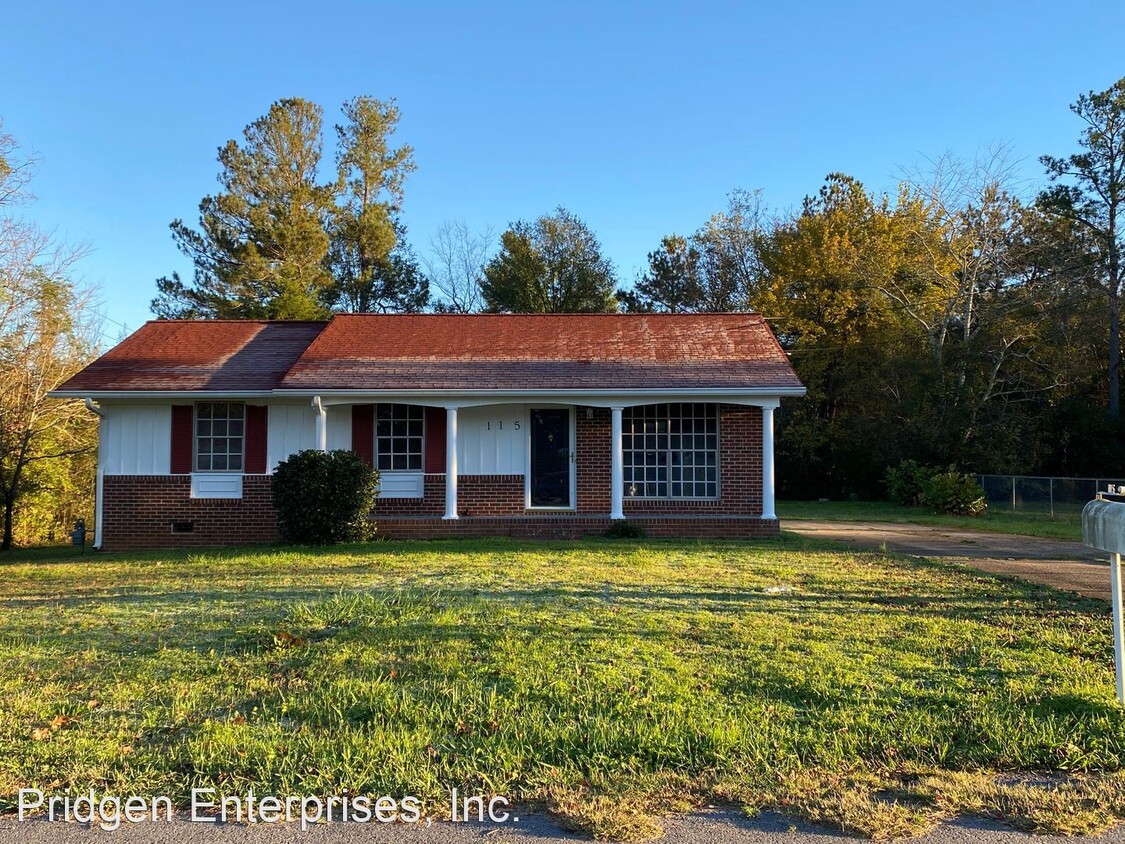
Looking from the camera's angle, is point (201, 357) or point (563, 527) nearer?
point (563, 527)

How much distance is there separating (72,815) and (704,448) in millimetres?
12899

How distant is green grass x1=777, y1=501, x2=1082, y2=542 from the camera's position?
16538 mm

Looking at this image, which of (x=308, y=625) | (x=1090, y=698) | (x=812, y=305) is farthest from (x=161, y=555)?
(x=812, y=305)

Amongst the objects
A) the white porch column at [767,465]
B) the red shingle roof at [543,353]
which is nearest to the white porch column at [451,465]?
the red shingle roof at [543,353]

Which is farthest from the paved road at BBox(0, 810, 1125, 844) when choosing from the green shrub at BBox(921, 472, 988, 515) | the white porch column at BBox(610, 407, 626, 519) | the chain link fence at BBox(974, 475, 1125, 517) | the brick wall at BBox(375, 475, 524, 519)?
the green shrub at BBox(921, 472, 988, 515)

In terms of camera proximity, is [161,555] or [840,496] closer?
[161,555]

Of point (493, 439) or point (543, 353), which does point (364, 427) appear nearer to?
point (493, 439)

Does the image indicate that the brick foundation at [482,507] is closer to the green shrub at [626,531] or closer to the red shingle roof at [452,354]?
the green shrub at [626,531]

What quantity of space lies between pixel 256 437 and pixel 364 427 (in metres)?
2.02

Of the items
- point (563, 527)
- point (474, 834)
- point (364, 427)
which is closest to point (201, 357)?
point (364, 427)

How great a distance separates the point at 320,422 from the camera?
1457 centimetres

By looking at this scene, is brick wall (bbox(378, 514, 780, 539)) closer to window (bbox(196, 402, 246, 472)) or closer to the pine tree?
window (bbox(196, 402, 246, 472))

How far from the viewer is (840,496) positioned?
29.8 m

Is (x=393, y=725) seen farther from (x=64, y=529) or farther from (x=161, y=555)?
(x=64, y=529)
